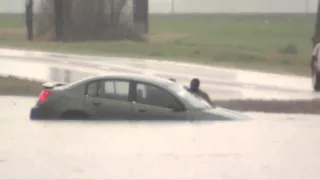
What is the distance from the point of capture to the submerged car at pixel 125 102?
977cm

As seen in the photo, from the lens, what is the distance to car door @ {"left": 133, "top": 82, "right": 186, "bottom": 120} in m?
9.67

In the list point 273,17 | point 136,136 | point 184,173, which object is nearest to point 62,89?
point 136,136

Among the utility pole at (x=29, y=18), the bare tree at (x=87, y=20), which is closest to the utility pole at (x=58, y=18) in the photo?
the bare tree at (x=87, y=20)

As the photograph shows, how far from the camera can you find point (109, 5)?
1559 inches

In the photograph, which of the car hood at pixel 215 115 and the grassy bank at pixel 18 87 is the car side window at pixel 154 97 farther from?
the grassy bank at pixel 18 87

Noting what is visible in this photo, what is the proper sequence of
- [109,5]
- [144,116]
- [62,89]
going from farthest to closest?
[109,5], [62,89], [144,116]

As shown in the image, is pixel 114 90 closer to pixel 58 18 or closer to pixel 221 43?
pixel 58 18

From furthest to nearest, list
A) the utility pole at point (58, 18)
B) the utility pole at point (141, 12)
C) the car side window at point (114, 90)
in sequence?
the utility pole at point (141, 12) → the utility pole at point (58, 18) → the car side window at point (114, 90)

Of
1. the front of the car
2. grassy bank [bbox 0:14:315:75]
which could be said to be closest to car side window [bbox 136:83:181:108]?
the front of the car

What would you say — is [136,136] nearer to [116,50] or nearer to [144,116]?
[144,116]

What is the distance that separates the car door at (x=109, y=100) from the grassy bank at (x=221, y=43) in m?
16.9

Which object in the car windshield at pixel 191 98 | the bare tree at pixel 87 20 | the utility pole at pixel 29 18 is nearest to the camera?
the car windshield at pixel 191 98

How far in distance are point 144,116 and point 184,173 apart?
4215 mm

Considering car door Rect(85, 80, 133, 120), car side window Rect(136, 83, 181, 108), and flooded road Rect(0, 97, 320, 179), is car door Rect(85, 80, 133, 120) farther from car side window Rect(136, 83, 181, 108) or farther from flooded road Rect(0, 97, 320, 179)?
flooded road Rect(0, 97, 320, 179)
